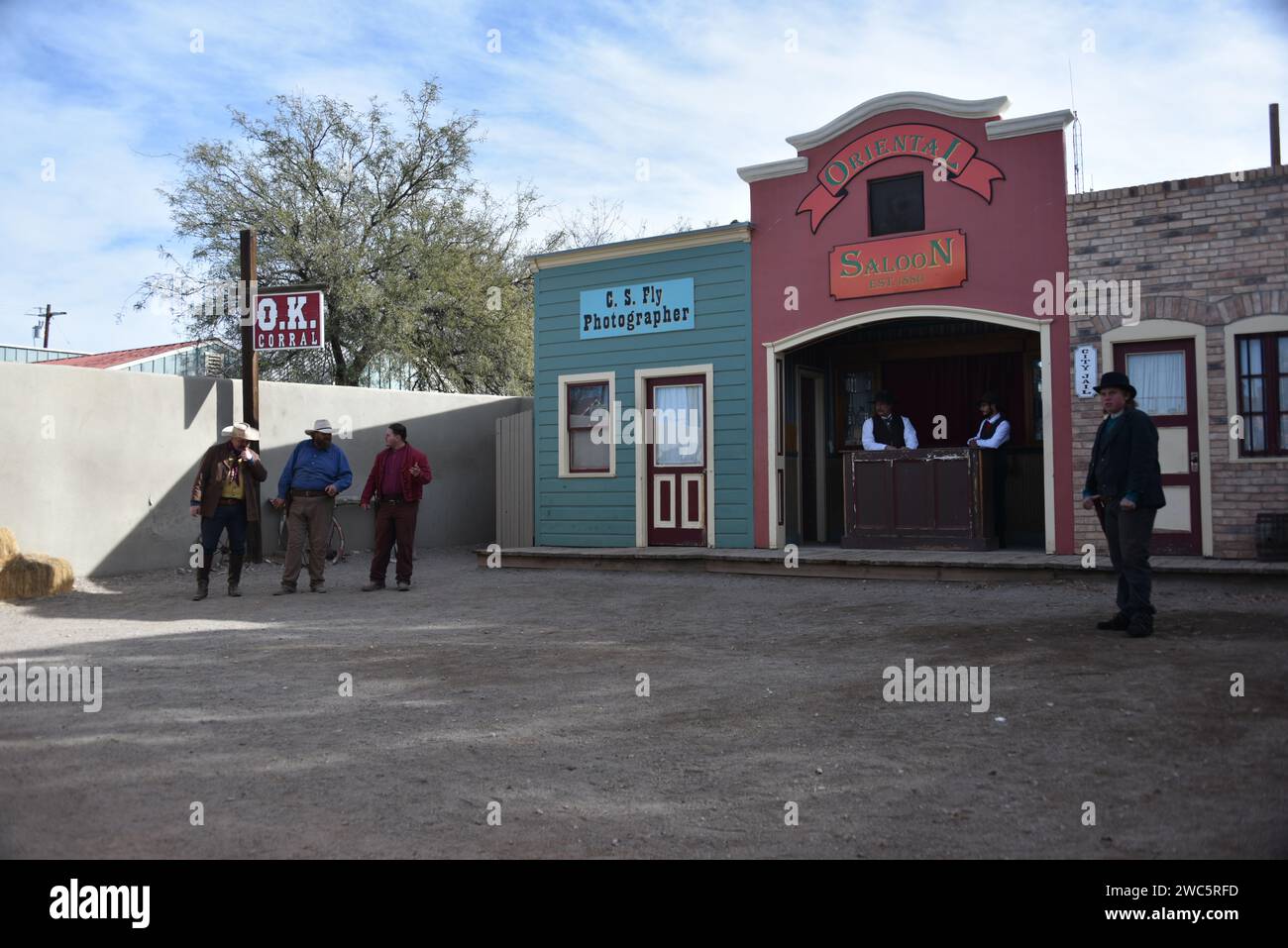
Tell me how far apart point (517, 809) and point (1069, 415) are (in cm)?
949

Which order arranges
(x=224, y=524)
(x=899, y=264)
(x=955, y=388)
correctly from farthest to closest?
(x=955, y=388) → (x=899, y=264) → (x=224, y=524)

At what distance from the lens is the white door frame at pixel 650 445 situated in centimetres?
1452

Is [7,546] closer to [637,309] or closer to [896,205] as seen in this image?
[637,309]

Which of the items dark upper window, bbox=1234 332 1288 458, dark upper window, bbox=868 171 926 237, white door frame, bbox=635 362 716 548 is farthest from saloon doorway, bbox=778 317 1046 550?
dark upper window, bbox=1234 332 1288 458

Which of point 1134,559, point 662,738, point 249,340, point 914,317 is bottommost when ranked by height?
point 662,738

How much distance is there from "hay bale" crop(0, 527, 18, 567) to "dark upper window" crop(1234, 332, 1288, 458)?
13013mm

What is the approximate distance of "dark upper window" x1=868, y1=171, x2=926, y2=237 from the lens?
43.2 feet

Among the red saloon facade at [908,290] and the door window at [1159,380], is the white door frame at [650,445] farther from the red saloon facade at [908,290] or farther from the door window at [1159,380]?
the door window at [1159,380]

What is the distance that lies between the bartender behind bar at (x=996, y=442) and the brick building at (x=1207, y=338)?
96 cm

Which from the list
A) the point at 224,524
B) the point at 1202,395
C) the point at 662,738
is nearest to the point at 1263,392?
the point at 1202,395

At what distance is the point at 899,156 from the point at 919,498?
13.5 ft

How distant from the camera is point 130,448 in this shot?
14117 mm

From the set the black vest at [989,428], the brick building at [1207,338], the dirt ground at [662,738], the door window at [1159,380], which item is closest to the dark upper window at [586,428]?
the black vest at [989,428]

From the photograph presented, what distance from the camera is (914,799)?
4562mm
